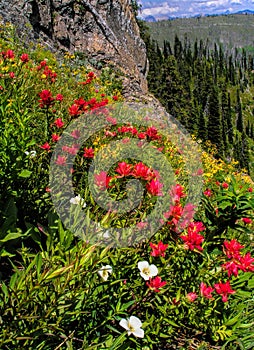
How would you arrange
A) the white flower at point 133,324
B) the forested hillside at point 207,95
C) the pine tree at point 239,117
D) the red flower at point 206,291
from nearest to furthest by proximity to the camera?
the white flower at point 133,324 → the red flower at point 206,291 → the forested hillside at point 207,95 → the pine tree at point 239,117

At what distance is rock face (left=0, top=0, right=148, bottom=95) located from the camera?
963cm

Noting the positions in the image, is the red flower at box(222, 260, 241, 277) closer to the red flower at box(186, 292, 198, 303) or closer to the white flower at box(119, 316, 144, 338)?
the red flower at box(186, 292, 198, 303)

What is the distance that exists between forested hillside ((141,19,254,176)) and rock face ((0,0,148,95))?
704cm

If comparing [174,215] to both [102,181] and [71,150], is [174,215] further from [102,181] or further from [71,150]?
[71,150]

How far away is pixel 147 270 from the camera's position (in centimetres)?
174

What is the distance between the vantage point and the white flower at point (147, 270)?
170 centimetres

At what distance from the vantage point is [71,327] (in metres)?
1.78

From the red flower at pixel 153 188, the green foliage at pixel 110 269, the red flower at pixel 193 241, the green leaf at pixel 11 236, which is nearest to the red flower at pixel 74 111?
the green foliage at pixel 110 269

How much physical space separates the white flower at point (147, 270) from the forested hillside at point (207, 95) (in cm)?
1453

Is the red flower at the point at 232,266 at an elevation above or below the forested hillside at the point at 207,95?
above

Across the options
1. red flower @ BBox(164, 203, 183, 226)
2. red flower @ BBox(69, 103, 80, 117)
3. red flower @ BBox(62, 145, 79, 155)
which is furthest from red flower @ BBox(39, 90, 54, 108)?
red flower @ BBox(164, 203, 183, 226)

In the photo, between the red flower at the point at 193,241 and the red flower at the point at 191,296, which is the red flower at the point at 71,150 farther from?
the red flower at the point at 191,296

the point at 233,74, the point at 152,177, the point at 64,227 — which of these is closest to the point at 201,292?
the point at 152,177

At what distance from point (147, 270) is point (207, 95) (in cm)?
9084
